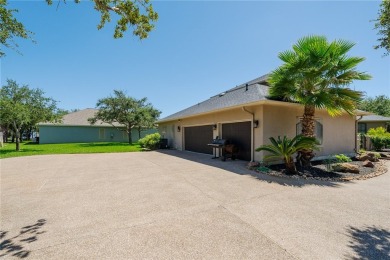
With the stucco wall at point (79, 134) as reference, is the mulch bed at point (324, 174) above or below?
below

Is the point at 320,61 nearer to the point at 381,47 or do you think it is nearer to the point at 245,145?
the point at 381,47

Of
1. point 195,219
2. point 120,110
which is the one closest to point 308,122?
point 195,219

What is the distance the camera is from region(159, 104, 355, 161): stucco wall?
29.1ft

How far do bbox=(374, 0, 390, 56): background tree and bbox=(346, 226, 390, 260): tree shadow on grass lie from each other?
5609 mm

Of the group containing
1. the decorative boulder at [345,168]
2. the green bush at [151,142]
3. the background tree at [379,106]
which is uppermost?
the background tree at [379,106]

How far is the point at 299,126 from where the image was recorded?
10016 millimetres

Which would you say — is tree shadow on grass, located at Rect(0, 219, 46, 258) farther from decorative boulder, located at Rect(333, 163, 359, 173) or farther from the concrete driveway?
decorative boulder, located at Rect(333, 163, 359, 173)

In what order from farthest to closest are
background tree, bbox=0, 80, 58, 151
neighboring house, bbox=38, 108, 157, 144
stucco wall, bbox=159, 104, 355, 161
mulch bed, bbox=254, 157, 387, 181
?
neighboring house, bbox=38, 108, 157, 144
background tree, bbox=0, 80, 58, 151
stucco wall, bbox=159, 104, 355, 161
mulch bed, bbox=254, 157, 387, 181

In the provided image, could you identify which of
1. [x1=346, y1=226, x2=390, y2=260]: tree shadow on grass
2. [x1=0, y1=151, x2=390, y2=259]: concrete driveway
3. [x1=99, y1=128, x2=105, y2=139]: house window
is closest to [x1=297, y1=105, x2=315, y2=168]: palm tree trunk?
[x1=0, y1=151, x2=390, y2=259]: concrete driveway

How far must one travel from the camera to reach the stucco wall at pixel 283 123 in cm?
887

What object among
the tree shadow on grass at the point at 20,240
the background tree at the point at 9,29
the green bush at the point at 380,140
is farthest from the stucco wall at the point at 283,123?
the background tree at the point at 9,29

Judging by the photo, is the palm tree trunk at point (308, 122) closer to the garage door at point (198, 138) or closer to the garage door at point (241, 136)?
the garage door at point (241, 136)

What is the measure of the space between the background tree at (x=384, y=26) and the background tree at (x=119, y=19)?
6256 mm

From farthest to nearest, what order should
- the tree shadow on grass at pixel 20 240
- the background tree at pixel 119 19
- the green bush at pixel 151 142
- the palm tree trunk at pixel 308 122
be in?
the green bush at pixel 151 142 < the palm tree trunk at pixel 308 122 < the background tree at pixel 119 19 < the tree shadow on grass at pixel 20 240
